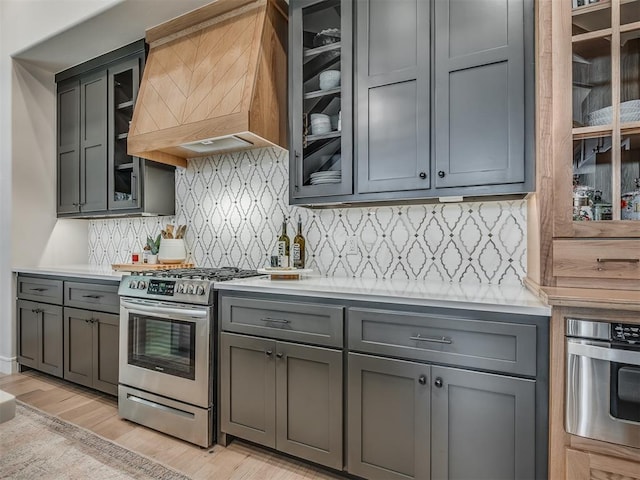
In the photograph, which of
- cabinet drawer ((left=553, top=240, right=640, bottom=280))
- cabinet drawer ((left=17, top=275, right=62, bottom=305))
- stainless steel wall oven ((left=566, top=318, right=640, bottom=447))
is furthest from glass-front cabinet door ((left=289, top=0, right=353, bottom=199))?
cabinet drawer ((left=17, top=275, right=62, bottom=305))

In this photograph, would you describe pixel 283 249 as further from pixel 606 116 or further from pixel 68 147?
pixel 68 147

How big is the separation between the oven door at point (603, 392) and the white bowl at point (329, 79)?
5.79 ft

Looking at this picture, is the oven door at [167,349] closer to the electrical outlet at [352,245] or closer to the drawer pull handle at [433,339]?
the electrical outlet at [352,245]

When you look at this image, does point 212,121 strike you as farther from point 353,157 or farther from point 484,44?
point 484,44

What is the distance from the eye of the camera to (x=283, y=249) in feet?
8.37

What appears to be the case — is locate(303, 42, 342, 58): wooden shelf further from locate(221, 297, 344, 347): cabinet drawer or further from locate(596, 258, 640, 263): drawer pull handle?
locate(596, 258, 640, 263): drawer pull handle

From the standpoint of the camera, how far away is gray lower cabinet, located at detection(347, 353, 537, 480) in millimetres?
1455

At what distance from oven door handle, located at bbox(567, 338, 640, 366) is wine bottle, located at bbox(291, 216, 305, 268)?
1.64 meters

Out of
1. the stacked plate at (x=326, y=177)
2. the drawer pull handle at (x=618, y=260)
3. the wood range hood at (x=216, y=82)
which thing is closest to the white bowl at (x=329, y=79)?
the wood range hood at (x=216, y=82)

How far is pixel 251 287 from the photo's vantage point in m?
2.07

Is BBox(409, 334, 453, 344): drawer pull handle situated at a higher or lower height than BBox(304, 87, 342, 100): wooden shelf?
lower

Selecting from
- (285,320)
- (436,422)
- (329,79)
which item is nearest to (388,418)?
(436,422)

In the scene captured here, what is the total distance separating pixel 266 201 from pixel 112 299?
1289 millimetres

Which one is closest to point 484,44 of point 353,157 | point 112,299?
point 353,157
